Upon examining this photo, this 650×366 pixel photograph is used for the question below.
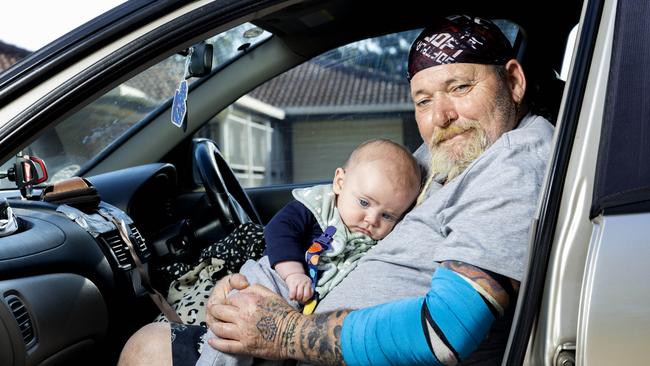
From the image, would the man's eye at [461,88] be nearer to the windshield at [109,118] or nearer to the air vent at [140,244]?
the windshield at [109,118]

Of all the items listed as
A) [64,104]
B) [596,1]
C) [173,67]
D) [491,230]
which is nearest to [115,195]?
[173,67]

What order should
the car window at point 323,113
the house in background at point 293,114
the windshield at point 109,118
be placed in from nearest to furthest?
the windshield at point 109,118, the house in background at point 293,114, the car window at point 323,113

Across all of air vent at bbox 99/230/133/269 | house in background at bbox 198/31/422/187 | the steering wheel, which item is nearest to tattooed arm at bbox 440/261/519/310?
air vent at bbox 99/230/133/269

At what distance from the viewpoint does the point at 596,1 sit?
1.42 m

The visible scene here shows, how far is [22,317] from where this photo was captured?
176 cm

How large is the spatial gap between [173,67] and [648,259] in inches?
52.7

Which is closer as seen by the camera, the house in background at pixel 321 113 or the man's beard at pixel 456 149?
the man's beard at pixel 456 149

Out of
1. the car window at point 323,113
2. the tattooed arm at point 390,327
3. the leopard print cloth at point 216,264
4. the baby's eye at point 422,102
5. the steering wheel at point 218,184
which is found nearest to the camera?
the tattooed arm at point 390,327

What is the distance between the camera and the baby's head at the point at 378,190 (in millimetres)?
1884

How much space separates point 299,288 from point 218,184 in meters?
1.15

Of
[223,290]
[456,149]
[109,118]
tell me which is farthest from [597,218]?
[109,118]

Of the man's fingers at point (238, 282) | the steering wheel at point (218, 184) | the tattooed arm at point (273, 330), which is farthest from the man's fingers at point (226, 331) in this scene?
the steering wheel at point (218, 184)

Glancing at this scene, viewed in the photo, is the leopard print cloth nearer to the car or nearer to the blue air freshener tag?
the car

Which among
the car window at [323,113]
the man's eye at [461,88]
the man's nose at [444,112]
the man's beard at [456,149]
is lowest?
the car window at [323,113]
